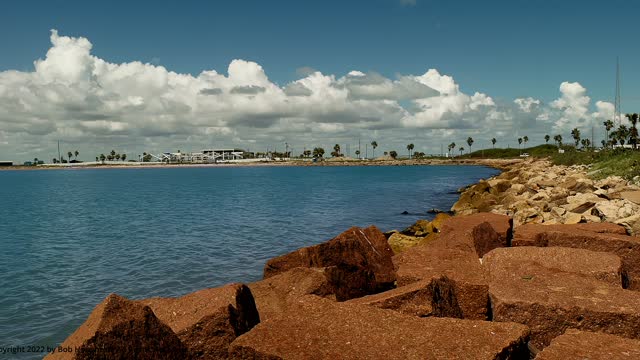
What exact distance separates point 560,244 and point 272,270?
7.06 m

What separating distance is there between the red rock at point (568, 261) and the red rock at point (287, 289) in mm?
3129

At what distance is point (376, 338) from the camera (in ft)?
18.4

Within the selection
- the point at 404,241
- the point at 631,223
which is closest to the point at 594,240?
the point at 631,223

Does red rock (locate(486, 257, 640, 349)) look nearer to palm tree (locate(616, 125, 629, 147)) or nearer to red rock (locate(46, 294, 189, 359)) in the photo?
red rock (locate(46, 294, 189, 359))

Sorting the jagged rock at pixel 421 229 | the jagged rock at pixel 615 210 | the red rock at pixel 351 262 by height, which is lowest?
the jagged rock at pixel 421 229

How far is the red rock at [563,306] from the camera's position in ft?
20.4

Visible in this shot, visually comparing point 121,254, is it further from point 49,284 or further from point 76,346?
point 76,346

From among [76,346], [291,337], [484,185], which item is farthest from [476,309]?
[484,185]

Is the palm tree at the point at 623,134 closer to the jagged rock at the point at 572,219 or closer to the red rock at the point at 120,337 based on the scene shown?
the jagged rock at the point at 572,219

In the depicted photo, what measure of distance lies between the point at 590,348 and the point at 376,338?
237cm

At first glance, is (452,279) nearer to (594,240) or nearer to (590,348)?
(590,348)

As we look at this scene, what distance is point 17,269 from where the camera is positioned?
21.8 m

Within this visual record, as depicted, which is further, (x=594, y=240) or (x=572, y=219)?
(x=572, y=219)

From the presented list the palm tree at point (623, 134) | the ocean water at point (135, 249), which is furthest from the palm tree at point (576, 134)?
the ocean water at point (135, 249)
